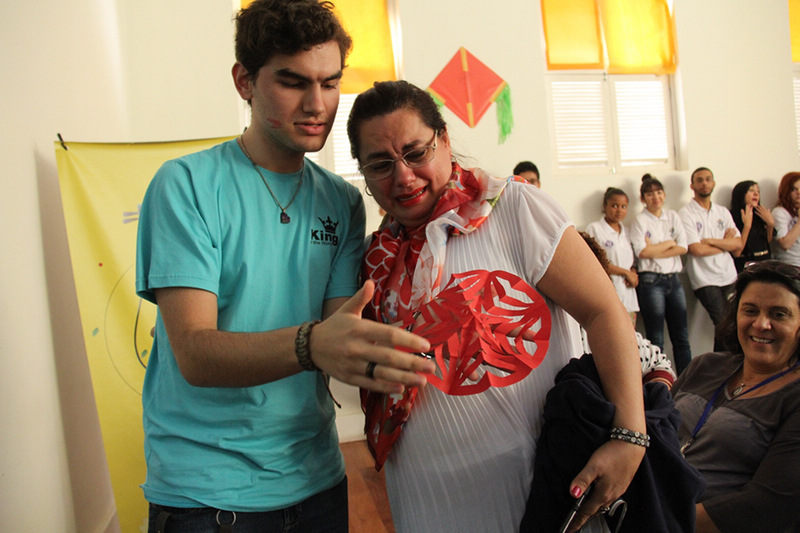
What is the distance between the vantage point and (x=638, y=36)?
17.4 feet

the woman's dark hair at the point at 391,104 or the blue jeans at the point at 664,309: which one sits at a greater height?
the woman's dark hair at the point at 391,104

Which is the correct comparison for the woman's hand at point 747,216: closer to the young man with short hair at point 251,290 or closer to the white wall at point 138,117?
the white wall at point 138,117

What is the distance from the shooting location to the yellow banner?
2.38 m

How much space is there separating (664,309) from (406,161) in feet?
14.1

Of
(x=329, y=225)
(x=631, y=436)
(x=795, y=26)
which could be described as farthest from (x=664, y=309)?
(x=329, y=225)

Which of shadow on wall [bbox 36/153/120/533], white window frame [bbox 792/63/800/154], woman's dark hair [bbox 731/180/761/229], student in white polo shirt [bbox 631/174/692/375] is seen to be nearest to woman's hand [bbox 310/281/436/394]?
shadow on wall [bbox 36/153/120/533]

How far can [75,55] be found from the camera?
261 cm

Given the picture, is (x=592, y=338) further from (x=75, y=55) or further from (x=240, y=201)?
(x=75, y=55)

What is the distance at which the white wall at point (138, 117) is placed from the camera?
5.83 ft

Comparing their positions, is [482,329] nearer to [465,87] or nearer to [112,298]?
[112,298]

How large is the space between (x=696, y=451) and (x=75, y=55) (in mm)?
3072

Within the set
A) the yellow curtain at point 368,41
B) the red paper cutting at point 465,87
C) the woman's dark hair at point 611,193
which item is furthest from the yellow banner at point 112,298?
the woman's dark hair at point 611,193

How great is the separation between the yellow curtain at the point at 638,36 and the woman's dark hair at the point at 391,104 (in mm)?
4756

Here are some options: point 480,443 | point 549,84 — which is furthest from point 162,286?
point 549,84
